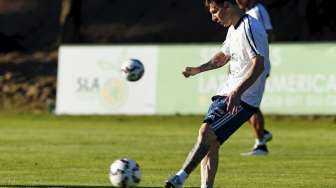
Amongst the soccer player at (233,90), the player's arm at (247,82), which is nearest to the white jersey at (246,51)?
the soccer player at (233,90)

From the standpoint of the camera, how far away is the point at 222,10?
13.8 metres

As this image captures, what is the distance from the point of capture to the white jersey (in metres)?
13.7

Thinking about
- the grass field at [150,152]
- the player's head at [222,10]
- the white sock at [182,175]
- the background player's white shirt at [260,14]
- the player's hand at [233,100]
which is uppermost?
the background player's white shirt at [260,14]

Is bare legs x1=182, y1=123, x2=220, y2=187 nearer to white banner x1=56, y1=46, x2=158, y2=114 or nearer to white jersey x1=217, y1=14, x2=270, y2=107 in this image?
white jersey x1=217, y1=14, x2=270, y2=107

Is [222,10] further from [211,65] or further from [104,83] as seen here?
[104,83]

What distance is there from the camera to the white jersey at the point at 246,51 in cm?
1366

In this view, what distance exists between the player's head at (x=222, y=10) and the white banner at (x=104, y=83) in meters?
23.1

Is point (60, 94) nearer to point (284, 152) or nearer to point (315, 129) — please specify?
point (315, 129)

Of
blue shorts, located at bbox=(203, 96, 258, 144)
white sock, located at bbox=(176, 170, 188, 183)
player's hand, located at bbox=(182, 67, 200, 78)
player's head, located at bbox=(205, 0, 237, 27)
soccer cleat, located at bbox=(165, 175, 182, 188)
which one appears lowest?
soccer cleat, located at bbox=(165, 175, 182, 188)

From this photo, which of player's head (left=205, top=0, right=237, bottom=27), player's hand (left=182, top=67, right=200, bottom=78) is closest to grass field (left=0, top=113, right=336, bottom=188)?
player's hand (left=182, top=67, right=200, bottom=78)

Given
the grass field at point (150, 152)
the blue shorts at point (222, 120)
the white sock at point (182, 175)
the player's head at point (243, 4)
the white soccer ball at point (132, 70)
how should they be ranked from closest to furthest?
the white sock at point (182, 175) → the blue shorts at point (222, 120) → the grass field at point (150, 152) → the player's head at point (243, 4) → the white soccer ball at point (132, 70)

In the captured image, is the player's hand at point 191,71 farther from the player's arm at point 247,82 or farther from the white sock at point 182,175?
the white sock at point 182,175

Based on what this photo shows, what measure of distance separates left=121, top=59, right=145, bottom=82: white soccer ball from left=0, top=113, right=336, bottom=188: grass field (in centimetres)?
150

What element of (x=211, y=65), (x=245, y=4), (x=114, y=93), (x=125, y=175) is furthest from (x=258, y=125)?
(x=114, y=93)
